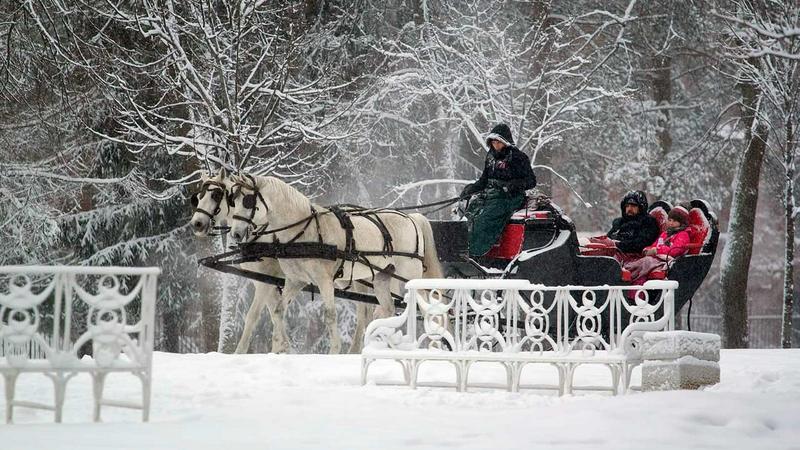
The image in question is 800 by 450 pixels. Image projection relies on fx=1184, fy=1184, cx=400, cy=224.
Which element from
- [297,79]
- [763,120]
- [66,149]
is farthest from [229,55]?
[763,120]

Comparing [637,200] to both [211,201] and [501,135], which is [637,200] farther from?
[211,201]

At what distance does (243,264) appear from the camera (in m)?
13.3

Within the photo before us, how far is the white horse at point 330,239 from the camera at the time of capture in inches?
488

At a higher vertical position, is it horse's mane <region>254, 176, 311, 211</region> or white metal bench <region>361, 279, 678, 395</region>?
horse's mane <region>254, 176, 311, 211</region>

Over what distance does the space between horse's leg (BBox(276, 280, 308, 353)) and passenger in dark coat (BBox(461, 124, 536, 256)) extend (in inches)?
78.8

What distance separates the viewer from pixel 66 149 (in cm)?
2147

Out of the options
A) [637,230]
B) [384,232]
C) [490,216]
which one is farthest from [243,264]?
[637,230]

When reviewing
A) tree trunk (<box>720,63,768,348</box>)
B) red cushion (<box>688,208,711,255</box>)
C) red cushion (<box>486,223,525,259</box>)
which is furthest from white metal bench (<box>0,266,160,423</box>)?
tree trunk (<box>720,63,768,348</box>)

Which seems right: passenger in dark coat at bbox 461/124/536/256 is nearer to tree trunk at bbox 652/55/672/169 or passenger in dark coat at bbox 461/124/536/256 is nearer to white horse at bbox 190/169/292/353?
white horse at bbox 190/169/292/353

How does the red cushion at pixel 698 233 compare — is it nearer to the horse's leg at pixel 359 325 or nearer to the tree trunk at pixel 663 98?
the horse's leg at pixel 359 325

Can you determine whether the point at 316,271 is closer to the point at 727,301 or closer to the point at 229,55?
the point at 229,55

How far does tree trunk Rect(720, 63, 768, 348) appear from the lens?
20266 millimetres

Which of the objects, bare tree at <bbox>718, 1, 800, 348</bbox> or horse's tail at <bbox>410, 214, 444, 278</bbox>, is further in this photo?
bare tree at <bbox>718, 1, 800, 348</bbox>

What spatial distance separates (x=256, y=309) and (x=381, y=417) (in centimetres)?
559
